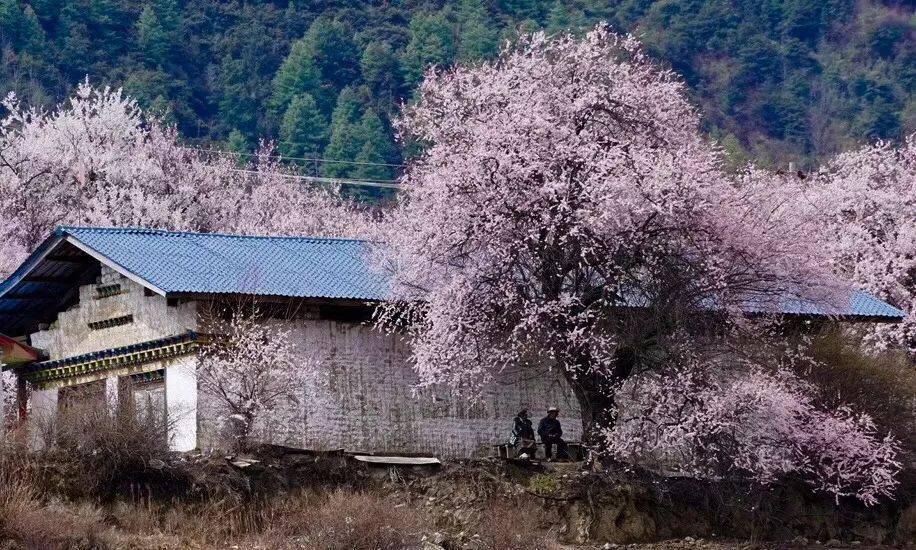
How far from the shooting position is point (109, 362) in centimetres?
4256

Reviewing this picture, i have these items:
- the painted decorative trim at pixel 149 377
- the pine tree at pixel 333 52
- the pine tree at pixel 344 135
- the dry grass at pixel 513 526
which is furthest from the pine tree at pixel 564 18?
the dry grass at pixel 513 526

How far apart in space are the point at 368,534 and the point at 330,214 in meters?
49.4

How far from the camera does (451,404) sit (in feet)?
137

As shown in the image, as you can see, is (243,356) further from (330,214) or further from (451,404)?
(330,214)

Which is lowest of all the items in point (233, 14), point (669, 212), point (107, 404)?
point (107, 404)

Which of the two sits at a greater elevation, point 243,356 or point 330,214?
point 330,214

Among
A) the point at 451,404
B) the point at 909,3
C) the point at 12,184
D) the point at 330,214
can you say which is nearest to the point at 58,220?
the point at 12,184

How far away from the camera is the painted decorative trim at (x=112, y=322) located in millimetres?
41969

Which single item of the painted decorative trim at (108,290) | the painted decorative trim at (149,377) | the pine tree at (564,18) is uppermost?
the pine tree at (564,18)

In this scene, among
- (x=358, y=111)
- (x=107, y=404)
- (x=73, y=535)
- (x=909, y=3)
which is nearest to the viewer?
(x=73, y=535)

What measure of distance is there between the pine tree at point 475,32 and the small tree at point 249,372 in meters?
107

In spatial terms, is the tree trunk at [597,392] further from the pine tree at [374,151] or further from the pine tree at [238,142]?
the pine tree at [238,142]

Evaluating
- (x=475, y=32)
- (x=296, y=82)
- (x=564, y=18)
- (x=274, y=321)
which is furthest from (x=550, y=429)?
(x=564, y=18)

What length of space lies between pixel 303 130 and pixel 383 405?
98.5 m
